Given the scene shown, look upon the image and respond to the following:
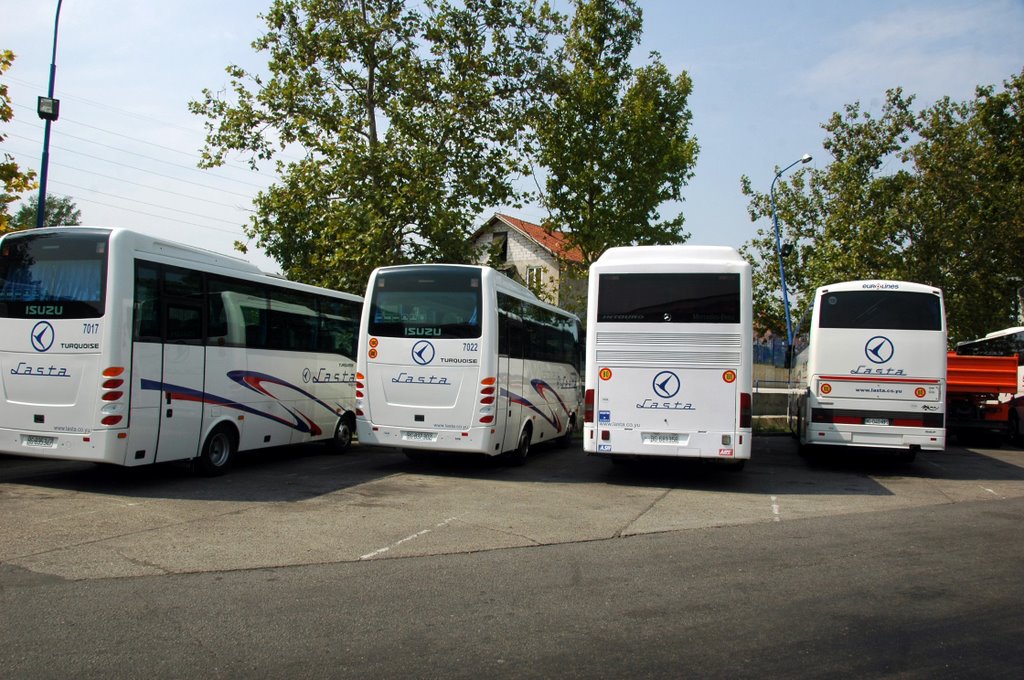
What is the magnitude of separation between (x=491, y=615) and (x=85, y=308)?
24.7 feet

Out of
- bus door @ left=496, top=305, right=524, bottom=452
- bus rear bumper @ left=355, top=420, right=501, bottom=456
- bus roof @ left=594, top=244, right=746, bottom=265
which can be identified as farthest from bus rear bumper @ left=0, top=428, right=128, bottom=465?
bus roof @ left=594, top=244, right=746, bottom=265

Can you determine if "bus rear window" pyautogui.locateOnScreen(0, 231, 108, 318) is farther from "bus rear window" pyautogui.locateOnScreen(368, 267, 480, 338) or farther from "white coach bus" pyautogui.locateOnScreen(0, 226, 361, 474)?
"bus rear window" pyautogui.locateOnScreen(368, 267, 480, 338)

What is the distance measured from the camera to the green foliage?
29531mm

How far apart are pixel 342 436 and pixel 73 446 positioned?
22.3 feet

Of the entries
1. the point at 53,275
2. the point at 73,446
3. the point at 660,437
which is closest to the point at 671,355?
the point at 660,437

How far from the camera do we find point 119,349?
10.7 metres

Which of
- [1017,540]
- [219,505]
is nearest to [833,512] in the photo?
[1017,540]

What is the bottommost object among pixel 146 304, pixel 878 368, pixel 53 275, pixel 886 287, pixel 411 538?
pixel 411 538

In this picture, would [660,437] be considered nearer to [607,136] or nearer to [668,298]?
[668,298]

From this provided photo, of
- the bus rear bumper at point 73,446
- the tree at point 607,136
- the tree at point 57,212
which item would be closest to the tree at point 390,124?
the tree at point 607,136

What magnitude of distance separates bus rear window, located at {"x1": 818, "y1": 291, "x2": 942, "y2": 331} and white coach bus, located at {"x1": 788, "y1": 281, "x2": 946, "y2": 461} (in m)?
0.02

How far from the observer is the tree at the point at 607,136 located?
81.4ft

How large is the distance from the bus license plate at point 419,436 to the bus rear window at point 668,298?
3311mm

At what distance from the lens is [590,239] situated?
25.3 m
